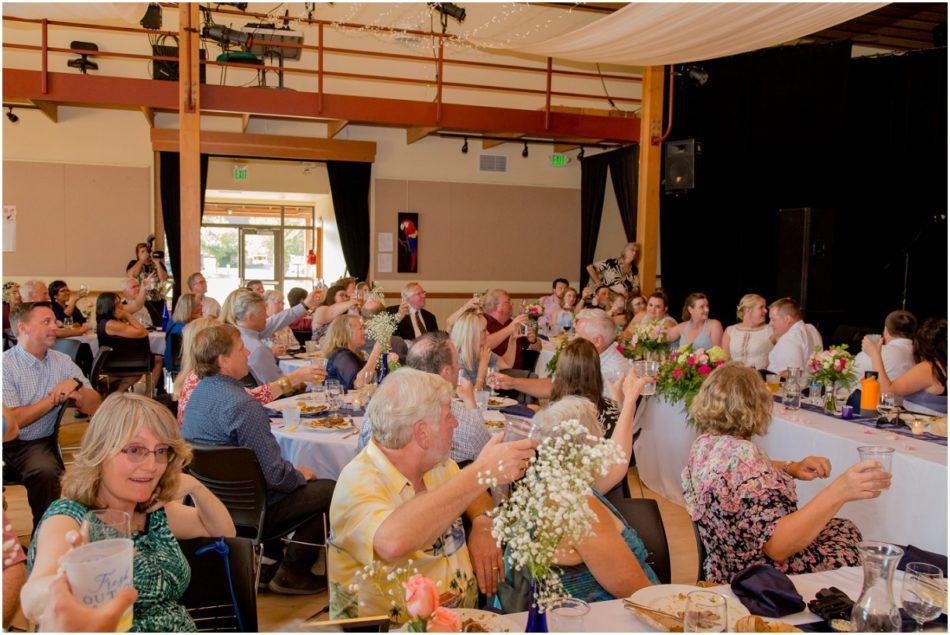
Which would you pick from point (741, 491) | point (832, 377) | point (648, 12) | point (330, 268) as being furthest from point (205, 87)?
point (741, 491)

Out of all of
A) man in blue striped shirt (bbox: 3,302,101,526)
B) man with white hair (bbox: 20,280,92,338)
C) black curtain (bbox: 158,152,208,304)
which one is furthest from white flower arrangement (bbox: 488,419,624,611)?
black curtain (bbox: 158,152,208,304)

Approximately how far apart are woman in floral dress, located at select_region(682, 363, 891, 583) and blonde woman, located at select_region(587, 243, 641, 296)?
249 inches

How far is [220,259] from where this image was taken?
46.5ft

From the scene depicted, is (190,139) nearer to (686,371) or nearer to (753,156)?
(686,371)

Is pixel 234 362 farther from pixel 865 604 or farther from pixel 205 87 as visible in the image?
pixel 205 87

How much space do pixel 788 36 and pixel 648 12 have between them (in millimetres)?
1102

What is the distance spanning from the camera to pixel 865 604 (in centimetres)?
177

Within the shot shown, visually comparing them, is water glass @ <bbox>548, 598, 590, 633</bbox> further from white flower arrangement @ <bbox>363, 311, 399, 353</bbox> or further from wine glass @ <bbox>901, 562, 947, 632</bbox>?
white flower arrangement @ <bbox>363, 311, 399, 353</bbox>

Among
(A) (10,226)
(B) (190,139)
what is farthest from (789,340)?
(A) (10,226)

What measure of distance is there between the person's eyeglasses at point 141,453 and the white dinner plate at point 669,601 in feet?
4.31

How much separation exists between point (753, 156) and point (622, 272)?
2.32 m

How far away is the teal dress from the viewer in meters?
1.92

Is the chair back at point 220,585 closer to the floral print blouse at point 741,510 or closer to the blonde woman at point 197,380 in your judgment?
the floral print blouse at point 741,510

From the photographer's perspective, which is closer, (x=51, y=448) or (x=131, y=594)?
(x=131, y=594)
